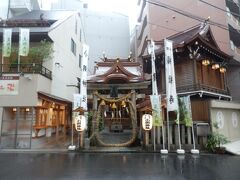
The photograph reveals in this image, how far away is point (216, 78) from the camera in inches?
736

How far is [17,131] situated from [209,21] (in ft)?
63.1

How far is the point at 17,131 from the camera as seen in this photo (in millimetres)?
14570

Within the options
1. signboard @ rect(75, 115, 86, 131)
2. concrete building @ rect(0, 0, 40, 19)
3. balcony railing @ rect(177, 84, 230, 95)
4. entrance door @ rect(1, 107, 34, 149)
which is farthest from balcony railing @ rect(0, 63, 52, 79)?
balcony railing @ rect(177, 84, 230, 95)

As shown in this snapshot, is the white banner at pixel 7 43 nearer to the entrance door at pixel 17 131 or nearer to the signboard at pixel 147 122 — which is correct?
the entrance door at pixel 17 131

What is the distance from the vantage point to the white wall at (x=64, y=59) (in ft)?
64.5

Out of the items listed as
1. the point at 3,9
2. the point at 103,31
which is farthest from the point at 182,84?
the point at 103,31

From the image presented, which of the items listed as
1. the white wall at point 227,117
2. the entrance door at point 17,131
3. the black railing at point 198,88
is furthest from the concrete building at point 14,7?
the white wall at point 227,117

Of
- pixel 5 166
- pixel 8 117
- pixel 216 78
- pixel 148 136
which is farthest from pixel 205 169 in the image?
pixel 8 117

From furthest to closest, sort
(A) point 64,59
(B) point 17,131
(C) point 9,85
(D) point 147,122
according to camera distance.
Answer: (A) point 64,59 < (C) point 9,85 < (B) point 17,131 < (D) point 147,122

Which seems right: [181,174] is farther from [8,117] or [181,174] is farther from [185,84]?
[8,117]

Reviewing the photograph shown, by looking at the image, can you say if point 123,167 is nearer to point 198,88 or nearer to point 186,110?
point 186,110

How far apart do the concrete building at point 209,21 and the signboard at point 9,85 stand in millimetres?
13958

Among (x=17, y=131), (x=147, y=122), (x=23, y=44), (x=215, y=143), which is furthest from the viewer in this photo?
(x=23, y=44)

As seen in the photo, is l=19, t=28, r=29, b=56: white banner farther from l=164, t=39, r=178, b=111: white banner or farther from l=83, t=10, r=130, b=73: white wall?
l=83, t=10, r=130, b=73: white wall
